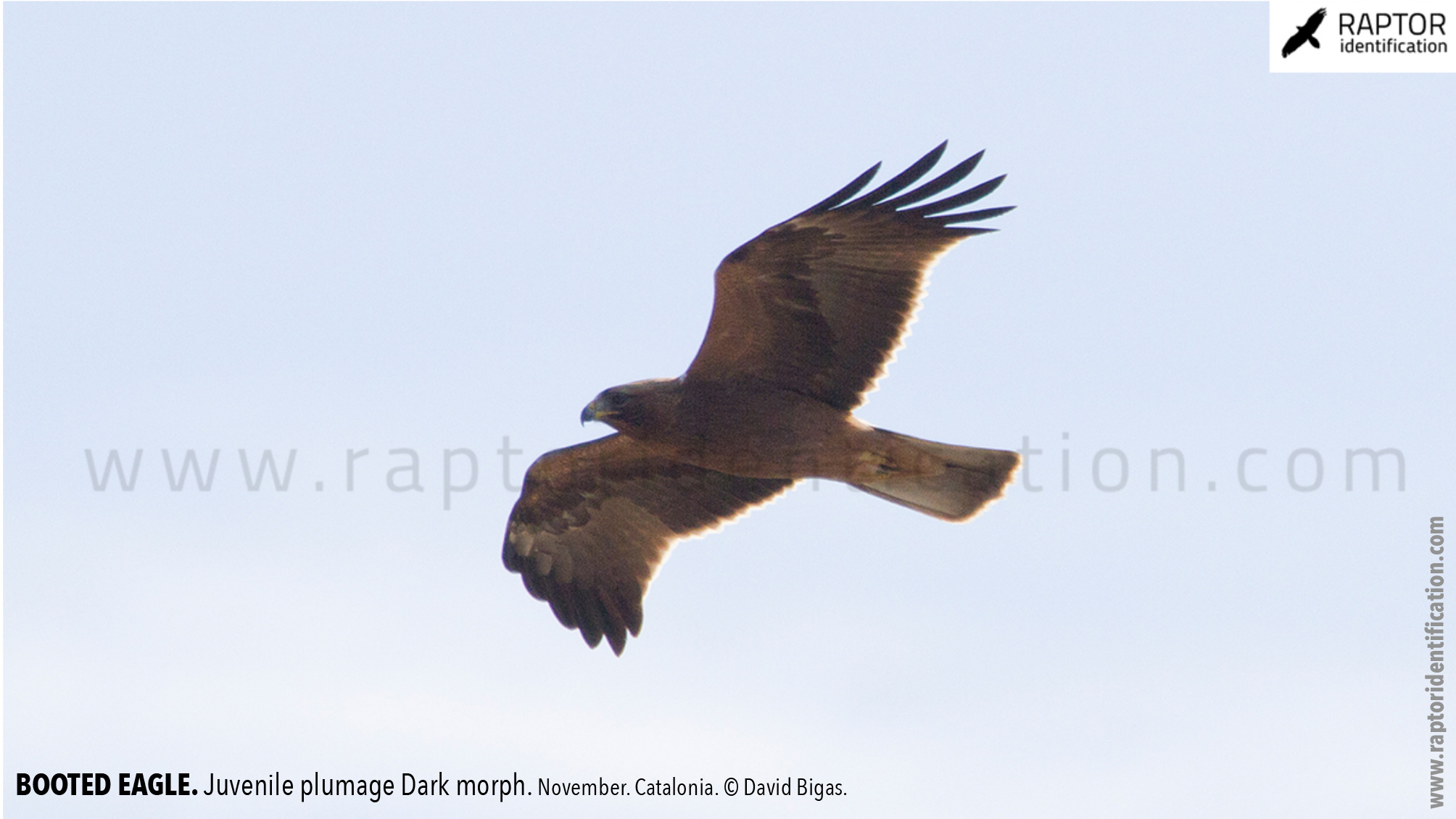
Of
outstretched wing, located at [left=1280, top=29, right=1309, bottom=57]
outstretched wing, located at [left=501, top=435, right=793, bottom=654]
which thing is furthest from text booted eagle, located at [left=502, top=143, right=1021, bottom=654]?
outstretched wing, located at [left=1280, top=29, right=1309, bottom=57]

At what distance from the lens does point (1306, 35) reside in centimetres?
1145

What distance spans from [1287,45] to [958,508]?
4465 millimetres

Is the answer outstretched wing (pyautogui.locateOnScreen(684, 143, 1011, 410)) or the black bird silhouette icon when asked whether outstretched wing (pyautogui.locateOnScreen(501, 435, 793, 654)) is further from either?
the black bird silhouette icon

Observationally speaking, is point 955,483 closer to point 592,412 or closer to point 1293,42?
point 592,412

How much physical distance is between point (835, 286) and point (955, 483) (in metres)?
1.61

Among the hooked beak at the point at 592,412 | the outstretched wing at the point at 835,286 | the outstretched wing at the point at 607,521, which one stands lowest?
the outstretched wing at the point at 607,521

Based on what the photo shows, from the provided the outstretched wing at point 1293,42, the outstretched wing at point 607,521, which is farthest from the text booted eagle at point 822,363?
the outstretched wing at point 1293,42

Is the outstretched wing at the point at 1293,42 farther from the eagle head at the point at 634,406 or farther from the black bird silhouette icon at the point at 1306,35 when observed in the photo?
the eagle head at the point at 634,406

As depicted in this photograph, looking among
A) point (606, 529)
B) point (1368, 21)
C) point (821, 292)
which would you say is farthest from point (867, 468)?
point (1368, 21)

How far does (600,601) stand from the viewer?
11391mm

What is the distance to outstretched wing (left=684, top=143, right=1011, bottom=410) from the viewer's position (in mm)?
9523

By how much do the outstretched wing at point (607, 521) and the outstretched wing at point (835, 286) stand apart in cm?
134

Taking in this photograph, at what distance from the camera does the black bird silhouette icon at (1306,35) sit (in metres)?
11.4

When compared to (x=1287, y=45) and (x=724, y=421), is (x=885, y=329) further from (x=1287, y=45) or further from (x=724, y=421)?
(x=1287, y=45)
